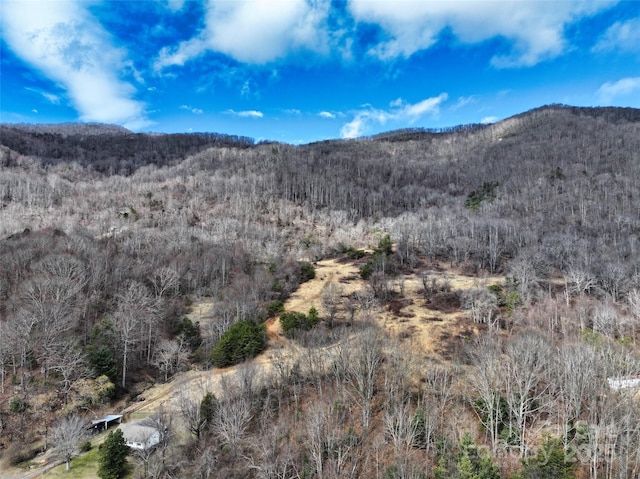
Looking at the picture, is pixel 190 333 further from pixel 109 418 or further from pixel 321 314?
pixel 321 314

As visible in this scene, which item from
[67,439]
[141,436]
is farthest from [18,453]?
[141,436]

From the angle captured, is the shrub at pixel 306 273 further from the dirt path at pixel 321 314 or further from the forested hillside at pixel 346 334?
the dirt path at pixel 321 314

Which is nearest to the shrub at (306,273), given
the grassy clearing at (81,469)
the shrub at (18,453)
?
the grassy clearing at (81,469)

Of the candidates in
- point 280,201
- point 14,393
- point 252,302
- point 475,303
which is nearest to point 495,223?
point 475,303

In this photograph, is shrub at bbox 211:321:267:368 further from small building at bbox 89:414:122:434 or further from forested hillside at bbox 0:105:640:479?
small building at bbox 89:414:122:434

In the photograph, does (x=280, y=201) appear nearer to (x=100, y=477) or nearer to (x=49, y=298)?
(x=49, y=298)

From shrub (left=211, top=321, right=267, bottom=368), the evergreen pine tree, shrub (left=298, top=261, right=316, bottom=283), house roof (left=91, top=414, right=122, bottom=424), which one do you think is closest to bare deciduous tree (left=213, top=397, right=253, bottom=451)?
the evergreen pine tree
